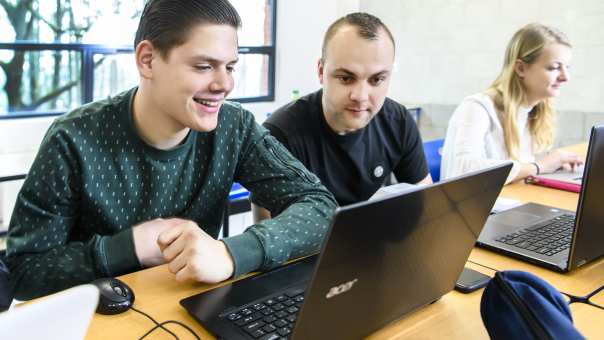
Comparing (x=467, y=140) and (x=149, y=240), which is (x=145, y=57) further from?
(x=467, y=140)

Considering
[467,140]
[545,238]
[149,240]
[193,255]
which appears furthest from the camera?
[467,140]

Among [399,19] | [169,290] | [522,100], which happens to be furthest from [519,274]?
[399,19]

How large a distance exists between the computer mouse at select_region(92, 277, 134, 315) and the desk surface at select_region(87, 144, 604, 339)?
1cm

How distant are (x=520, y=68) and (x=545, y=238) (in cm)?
120

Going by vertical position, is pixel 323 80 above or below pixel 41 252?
above

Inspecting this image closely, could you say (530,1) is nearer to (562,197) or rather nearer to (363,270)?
(562,197)

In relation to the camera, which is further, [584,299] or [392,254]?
[584,299]

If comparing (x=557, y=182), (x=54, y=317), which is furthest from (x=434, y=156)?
(x=54, y=317)

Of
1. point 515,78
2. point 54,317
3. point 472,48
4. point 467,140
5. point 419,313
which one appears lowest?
point 419,313

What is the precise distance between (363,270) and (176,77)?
66cm

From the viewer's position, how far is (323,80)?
5.60ft

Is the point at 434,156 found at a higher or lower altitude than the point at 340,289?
lower

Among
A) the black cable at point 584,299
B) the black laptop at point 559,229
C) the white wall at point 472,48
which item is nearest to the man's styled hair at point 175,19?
the black laptop at point 559,229

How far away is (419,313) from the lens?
37.3 inches
